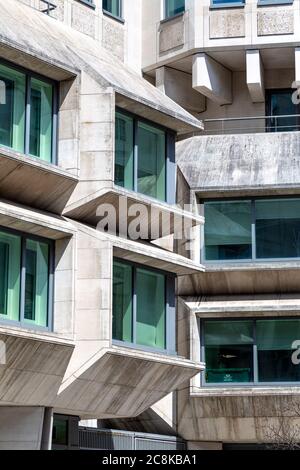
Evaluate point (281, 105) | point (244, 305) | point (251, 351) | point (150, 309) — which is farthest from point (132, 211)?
point (281, 105)

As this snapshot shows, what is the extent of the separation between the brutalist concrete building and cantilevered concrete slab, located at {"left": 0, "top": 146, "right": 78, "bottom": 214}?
46mm

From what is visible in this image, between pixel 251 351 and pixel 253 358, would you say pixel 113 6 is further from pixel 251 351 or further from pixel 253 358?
pixel 253 358

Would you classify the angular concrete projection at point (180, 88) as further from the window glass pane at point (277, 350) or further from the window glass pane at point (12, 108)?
the window glass pane at point (12, 108)

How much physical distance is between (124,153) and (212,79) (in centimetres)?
894

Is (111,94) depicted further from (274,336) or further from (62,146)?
(274,336)

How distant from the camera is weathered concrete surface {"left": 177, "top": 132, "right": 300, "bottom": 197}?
1347 inches

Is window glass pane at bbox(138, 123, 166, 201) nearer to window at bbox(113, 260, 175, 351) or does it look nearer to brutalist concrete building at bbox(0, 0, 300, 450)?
brutalist concrete building at bbox(0, 0, 300, 450)

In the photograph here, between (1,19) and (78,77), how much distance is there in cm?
212

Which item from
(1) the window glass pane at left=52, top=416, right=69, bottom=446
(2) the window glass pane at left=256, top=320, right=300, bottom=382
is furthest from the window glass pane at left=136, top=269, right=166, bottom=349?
(2) the window glass pane at left=256, top=320, right=300, bottom=382

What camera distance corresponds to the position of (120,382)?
91.7ft

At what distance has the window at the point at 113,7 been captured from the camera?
3428 cm

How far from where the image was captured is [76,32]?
32125mm

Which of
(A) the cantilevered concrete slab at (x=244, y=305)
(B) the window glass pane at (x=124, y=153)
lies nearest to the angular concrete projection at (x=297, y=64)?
(A) the cantilevered concrete slab at (x=244, y=305)
